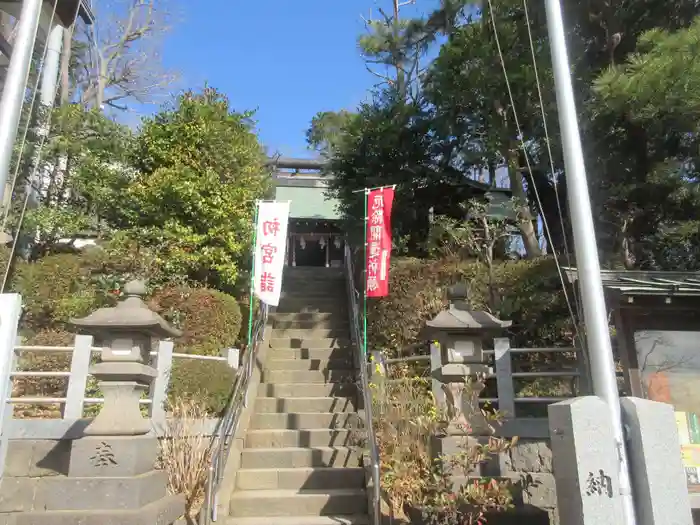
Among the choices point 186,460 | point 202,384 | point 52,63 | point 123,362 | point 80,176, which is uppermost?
point 52,63

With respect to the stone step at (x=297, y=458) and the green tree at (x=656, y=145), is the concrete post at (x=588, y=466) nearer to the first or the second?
the stone step at (x=297, y=458)

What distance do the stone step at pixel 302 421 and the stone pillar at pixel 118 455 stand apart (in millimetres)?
2426

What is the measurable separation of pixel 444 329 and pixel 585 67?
676 centimetres

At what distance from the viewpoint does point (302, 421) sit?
329 inches

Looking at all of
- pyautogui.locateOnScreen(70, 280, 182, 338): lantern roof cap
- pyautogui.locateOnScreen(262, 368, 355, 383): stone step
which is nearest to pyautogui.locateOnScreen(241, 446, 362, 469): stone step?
pyautogui.locateOnScreen(262, 368, 355, 383): stone step

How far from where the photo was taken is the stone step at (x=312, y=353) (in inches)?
417

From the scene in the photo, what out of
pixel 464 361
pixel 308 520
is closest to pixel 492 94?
pixel 464 361

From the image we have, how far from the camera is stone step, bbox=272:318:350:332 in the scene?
1196cm

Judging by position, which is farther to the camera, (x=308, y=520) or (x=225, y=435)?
(x=225, y=435)

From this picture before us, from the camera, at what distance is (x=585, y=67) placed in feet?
33.0

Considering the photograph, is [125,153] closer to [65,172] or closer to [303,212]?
[65,172]

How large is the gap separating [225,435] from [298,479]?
47.0 inches

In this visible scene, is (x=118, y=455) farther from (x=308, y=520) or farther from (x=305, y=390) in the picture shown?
(x=305, y=390)

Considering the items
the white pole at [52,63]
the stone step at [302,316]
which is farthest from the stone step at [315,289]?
the white pole at [52,63]
